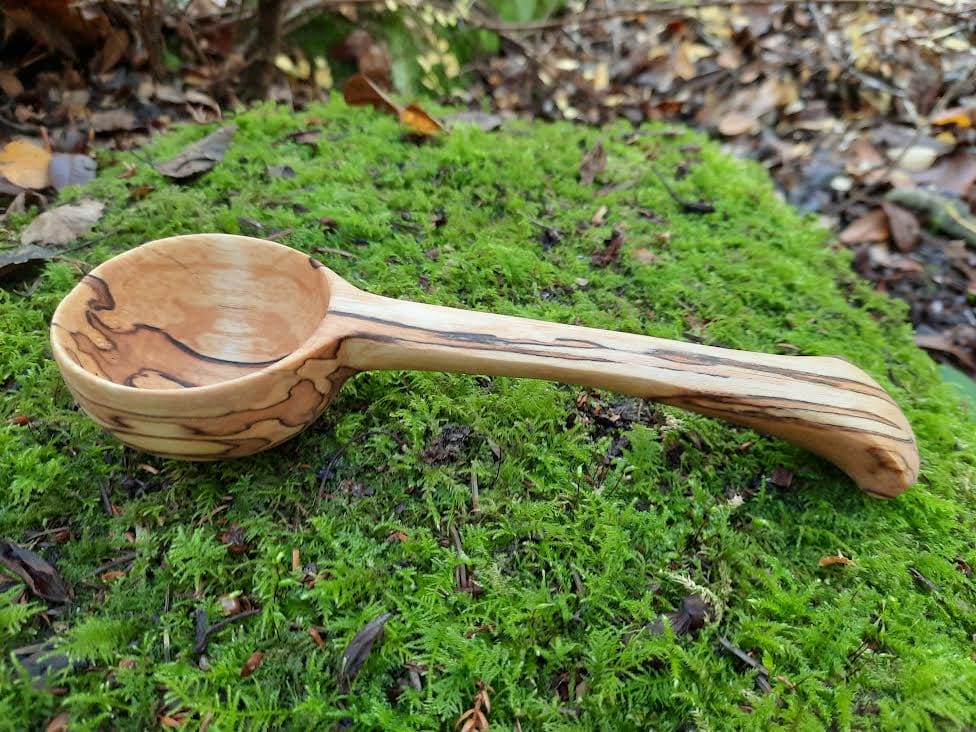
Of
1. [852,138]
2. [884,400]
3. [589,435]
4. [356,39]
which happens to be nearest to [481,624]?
[589,435]

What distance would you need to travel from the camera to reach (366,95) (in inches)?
104

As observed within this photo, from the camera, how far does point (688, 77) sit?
12.9 feet

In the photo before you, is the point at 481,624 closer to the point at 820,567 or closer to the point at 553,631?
the point at 553,631

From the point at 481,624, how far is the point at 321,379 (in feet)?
2.02

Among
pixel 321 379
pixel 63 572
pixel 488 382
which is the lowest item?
pixel 63 572

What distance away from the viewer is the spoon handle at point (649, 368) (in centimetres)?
135

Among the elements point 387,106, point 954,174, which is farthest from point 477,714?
point 954,174

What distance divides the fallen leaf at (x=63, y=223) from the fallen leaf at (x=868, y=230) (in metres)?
2.94

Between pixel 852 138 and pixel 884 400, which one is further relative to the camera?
pixel 852 138

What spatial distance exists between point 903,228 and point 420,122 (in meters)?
2.16

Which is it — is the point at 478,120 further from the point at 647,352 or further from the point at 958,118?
the point at 958,118

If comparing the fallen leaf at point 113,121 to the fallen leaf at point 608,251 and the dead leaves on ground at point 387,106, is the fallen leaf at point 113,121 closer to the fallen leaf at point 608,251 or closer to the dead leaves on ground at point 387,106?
the dead leaves on ground at point 387,106

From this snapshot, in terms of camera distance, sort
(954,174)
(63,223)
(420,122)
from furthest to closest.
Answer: (954,174)
(420,122)
(63,223)

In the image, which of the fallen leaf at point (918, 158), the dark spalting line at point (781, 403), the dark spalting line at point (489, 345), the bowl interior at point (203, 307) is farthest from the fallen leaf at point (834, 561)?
the fallen leaf at point (918, 158)
